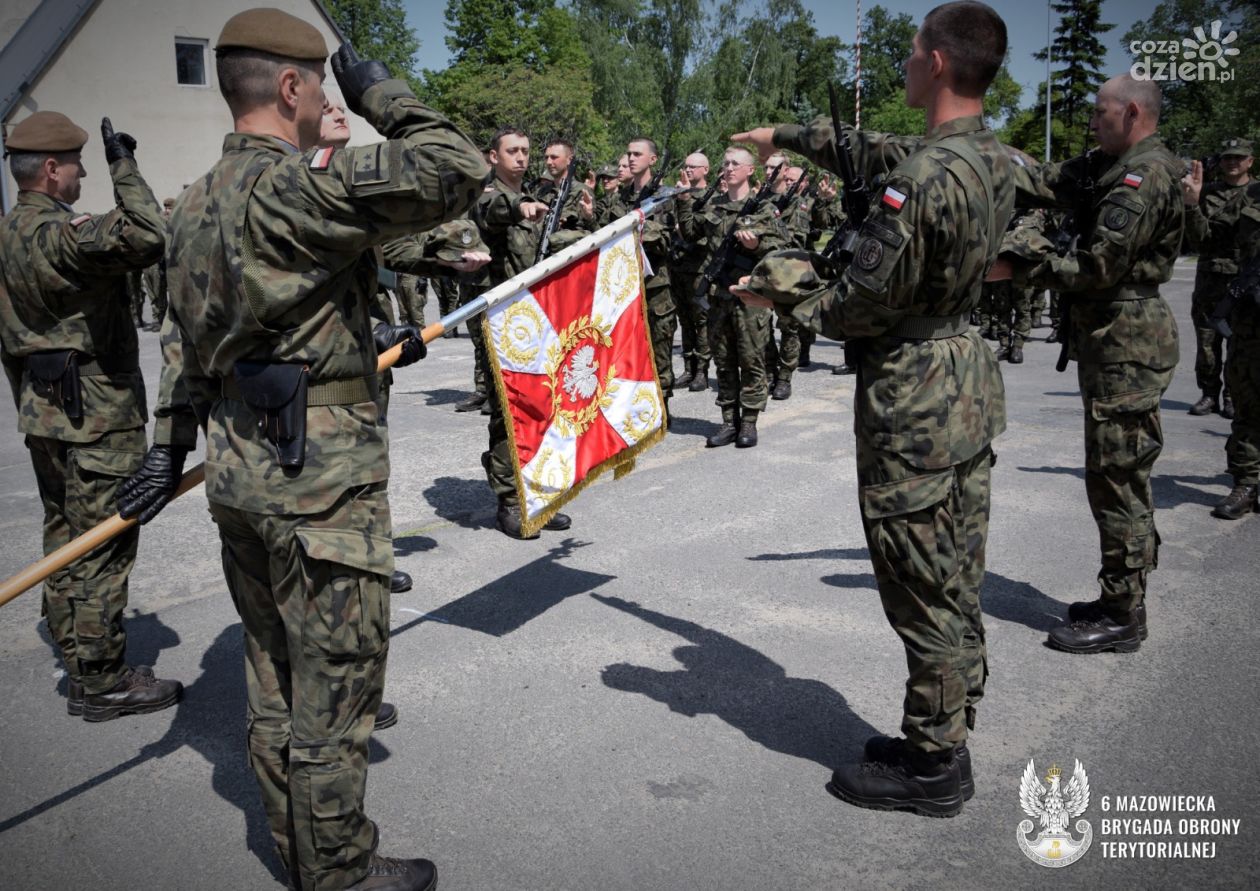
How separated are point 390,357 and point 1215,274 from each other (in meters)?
8.60

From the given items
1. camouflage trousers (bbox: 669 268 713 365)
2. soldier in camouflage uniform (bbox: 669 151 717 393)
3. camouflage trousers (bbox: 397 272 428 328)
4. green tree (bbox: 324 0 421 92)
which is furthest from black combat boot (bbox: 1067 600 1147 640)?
green tree (bbox: 324 0 421 92)

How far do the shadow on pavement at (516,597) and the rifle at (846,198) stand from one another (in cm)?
240

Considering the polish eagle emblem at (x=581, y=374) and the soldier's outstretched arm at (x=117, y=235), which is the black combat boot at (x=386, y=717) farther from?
the soldier's outstretched arm at (x=117, y=235)

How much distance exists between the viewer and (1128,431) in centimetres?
460

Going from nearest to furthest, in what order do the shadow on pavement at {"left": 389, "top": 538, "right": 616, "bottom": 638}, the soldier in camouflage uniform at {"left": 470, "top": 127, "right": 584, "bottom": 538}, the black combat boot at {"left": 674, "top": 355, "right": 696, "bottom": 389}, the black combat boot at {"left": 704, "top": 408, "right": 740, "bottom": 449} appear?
the shadow on pavement at {"left": 389, "top": 538, "right": 616, "bottom": 638} → the soldier in camouflage uniform at {"left": 470, "top": 127, "right": 584, "bottom": 538} → the black combat boot at {"left": 704, "top": 408, "right": 740, "bottom": 449} → the black combat boot at {"left": 674, "top": 355, "right": 696, "bottom": 389}

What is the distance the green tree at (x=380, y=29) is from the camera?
56375 millimetres

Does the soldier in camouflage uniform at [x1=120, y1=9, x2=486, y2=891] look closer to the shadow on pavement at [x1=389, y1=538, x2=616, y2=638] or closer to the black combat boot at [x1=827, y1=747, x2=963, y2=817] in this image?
the black combat boot at [x1=827, y1=747, x2=963, y2=817]

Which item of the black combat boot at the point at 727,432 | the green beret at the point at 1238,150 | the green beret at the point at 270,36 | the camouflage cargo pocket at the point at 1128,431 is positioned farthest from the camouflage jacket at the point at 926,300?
the green beret at the point at 1238,150

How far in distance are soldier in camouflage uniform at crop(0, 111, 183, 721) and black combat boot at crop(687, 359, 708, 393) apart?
25.5 feet

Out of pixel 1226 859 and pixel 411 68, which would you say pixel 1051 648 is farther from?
pixel 411 68

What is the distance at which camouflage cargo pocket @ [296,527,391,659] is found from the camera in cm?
268

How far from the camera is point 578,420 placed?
15.8 feet

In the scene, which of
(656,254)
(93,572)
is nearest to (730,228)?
(656,254)

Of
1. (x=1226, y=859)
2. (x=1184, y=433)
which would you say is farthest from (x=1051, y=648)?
(x=1184, y=433)
